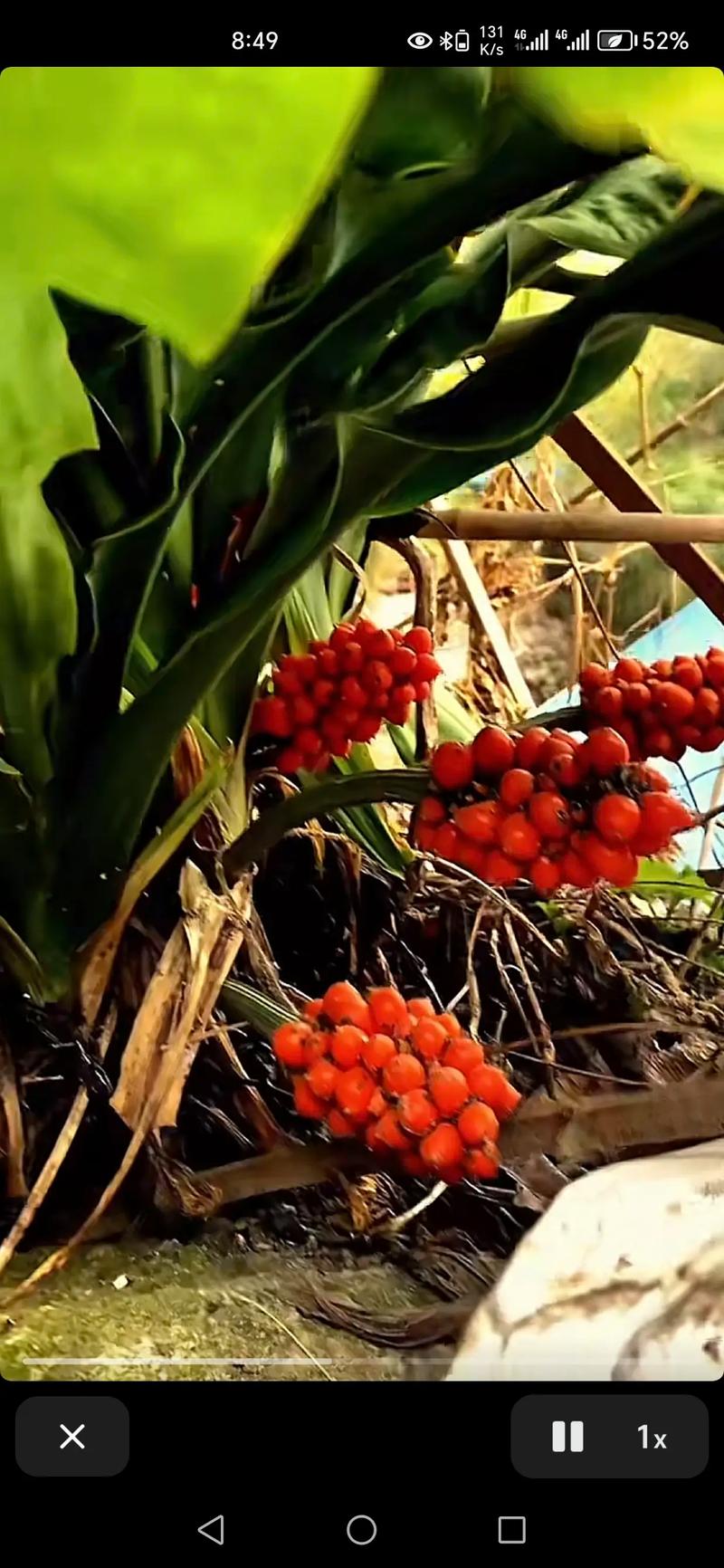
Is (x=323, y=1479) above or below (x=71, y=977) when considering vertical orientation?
below

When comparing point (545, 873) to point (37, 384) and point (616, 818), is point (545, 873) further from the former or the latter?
point (37, 384)

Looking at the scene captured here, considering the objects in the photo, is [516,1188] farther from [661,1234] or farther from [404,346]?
[404,346]

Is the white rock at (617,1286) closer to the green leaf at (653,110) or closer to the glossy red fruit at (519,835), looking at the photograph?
the glossy red fruit at (519,835)

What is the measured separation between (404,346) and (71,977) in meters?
0.21

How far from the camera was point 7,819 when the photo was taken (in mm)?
362

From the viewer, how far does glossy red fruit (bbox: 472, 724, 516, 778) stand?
358mm

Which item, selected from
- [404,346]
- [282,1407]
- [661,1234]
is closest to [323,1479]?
[282,1407]

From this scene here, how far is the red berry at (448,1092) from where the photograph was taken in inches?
14.6

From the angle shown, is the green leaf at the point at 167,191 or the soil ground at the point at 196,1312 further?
the soil ground at the point at 196,1312

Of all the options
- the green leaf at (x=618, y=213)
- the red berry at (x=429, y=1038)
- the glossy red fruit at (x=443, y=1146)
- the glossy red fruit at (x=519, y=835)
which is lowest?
the glossy red fruit at (x=443, y=1146)

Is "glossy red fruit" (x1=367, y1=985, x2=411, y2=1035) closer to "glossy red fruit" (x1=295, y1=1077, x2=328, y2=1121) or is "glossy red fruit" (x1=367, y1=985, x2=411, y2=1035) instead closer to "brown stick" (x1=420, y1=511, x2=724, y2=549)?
"glossy red fruit" (x1=295, y1=1077, x2=328, y2=1121)
